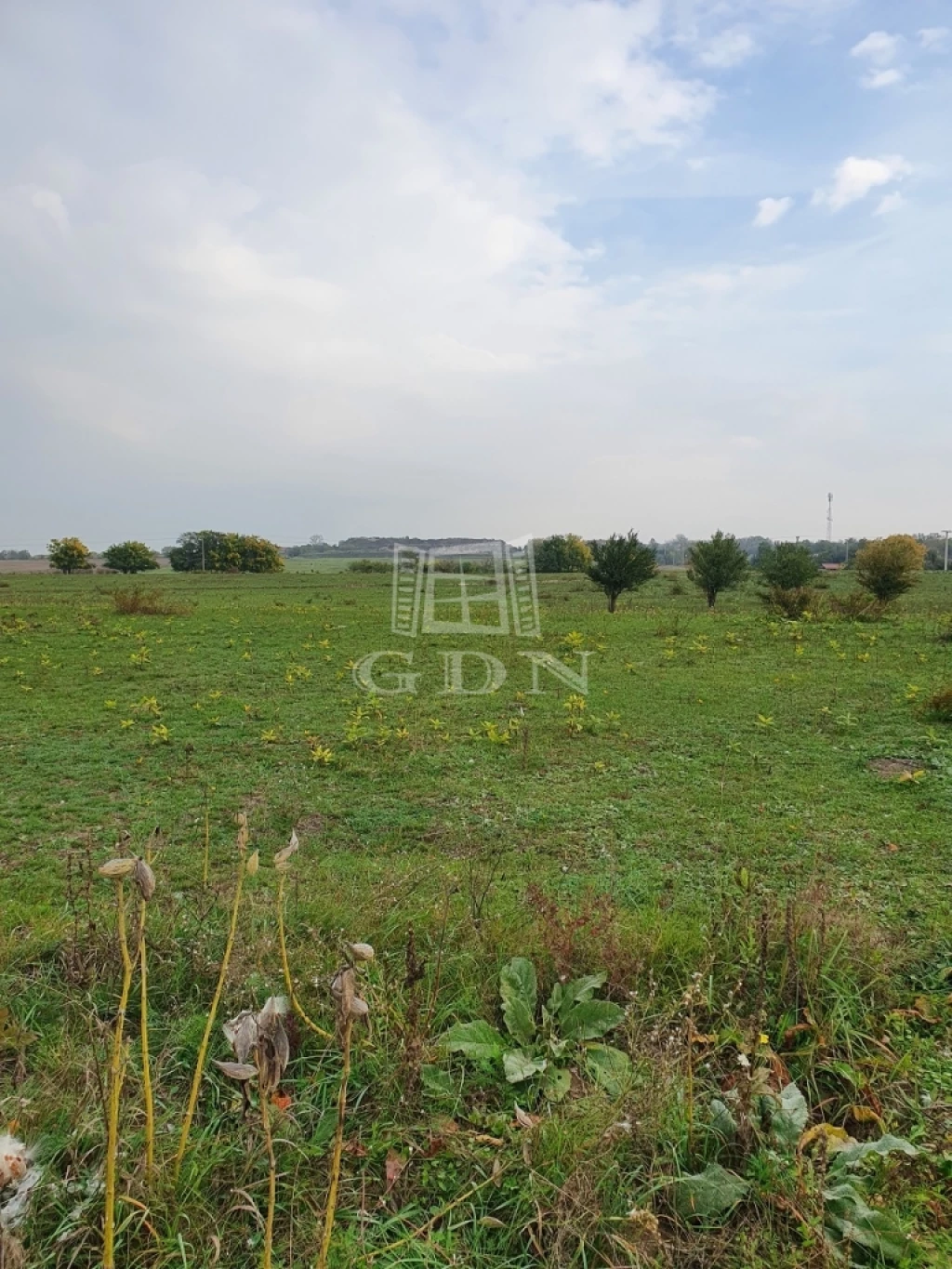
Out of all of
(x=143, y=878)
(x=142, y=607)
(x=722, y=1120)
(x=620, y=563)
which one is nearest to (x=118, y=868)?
(x=143, y=878)

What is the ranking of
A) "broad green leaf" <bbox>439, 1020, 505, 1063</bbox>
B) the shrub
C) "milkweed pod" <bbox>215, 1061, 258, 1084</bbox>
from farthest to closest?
the shrub < "broad green leaf" <bbox>439, 1020, 505, 1063</bbox> < "milkweed pod" <bbox>215, 1061, 258, 1084</bbox>

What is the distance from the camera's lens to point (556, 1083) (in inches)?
75.0

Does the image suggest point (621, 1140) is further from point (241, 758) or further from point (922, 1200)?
point (241, 758)

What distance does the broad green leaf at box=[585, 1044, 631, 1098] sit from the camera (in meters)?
1.87

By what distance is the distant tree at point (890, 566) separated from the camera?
17.3 metres

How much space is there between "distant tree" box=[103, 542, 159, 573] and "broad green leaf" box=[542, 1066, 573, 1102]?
194 ft

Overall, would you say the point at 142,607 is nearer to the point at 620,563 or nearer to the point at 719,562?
the point at 620,563

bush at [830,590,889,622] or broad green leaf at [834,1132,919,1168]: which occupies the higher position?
bush at [830,590,889,622]

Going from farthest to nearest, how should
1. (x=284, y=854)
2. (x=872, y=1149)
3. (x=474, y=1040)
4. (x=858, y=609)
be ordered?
(x=858, y=609) < (x=474, y=1040) < (x=872, y=1149) < (x=284, y=854)

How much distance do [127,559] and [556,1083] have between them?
61183mm

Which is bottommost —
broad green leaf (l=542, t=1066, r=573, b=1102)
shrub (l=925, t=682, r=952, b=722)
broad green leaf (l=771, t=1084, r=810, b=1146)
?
broad green leaf (l=542, t=1066, r=573, b=1102)

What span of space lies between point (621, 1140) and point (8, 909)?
259 centimetres

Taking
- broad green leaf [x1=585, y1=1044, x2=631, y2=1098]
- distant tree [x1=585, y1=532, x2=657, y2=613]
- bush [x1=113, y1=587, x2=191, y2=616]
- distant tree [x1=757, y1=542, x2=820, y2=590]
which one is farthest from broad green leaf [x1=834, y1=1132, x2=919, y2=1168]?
distant tree [x1=757, y1=542, x2=820, y2=590]

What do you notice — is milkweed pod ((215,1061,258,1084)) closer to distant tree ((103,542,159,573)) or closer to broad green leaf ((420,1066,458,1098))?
broad green leaf ((420,1066,458,1098))
